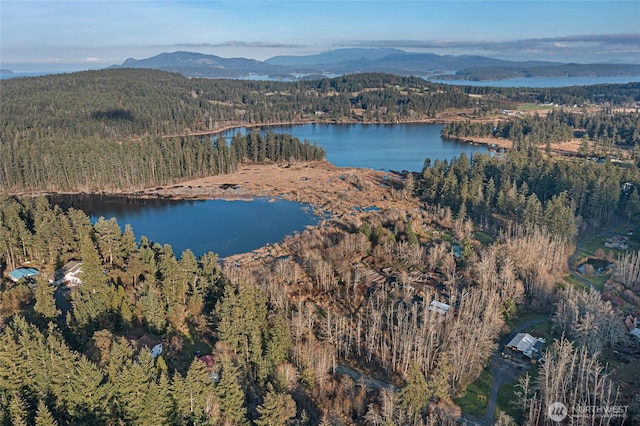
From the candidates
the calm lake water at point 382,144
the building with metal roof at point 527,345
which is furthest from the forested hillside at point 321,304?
the calm lake water at point 382,144

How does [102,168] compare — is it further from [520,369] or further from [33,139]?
[520,369]

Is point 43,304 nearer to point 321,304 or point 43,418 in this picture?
point 43,418

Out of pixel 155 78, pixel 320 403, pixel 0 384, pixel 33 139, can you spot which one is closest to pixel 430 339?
pixel 320 403

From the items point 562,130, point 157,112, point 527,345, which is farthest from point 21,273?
point 562,130

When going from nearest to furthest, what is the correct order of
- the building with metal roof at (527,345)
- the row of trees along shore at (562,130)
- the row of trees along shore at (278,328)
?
the row of trees along shore at (278,328) < the building with metal roof at (527,345) < the row of trees along shore at (562,130)

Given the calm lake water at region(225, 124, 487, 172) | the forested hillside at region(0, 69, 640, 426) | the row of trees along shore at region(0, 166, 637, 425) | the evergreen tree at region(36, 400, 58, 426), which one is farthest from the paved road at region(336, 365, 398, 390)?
the calm lake water at region(225, 124, 487, 172)

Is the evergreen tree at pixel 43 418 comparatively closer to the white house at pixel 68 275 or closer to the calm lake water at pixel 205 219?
Result: the white house at pixel 68 275

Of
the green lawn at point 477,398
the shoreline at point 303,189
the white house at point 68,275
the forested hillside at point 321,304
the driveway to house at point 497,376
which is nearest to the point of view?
Answer: the forested hillside at point 321,304

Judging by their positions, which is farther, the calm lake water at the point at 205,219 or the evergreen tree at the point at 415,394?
the calm lake water at the point at 205,219

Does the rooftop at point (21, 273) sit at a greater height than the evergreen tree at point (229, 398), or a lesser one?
lesser
